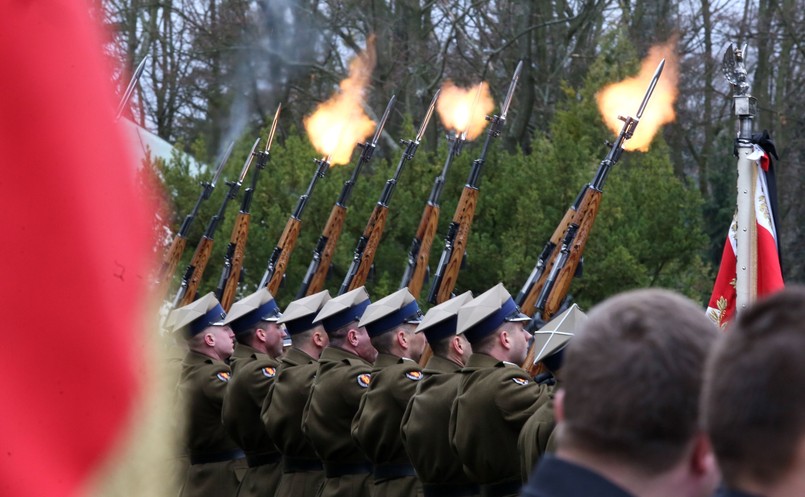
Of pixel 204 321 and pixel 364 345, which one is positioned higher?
pixel 364 345

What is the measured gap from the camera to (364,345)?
7180 millimetres

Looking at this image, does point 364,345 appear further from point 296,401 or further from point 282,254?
point 282,254

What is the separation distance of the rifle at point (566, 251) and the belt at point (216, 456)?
199cm

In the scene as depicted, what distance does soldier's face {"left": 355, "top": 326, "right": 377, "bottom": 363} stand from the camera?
716cm

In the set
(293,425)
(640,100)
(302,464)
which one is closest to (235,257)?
(302,464)

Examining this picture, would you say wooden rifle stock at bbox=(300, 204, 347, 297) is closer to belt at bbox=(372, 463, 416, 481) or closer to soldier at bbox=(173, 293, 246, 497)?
soldier at bbox=(173, 293, 246, 497)

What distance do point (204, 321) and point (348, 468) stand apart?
1919 mm

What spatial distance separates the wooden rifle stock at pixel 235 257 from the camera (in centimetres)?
1100

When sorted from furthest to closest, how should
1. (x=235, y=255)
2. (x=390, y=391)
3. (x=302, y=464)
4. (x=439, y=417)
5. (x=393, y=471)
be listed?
(x=235, y=255) → (x=302, y=464) → (x=393, y=471) → (x=390, y=391) → (x=439, y=417)

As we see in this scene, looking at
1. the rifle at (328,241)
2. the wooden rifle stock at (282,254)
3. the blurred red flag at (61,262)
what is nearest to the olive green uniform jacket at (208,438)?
the rifle at (328,241)

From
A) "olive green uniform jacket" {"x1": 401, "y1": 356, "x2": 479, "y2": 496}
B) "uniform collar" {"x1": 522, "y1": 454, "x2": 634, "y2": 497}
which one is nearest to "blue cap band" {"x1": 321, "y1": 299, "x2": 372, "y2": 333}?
"olive green uniform jacket" {"x1": 401, "y1": 356, "x2": 479, "y2": 496}

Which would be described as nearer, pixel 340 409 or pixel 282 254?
pixel 340 409

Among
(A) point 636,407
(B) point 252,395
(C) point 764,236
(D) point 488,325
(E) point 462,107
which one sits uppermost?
(E) point 462,107

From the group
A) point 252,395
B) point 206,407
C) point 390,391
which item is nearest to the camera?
point 390,391
